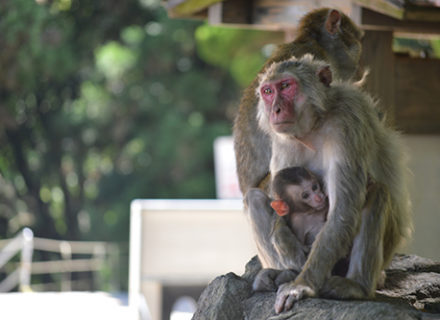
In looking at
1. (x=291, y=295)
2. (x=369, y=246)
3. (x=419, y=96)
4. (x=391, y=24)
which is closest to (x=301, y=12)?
(x=391, y=24)

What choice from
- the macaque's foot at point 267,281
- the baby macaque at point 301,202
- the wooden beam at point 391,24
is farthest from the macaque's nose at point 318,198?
the wooden beam at point 391,24

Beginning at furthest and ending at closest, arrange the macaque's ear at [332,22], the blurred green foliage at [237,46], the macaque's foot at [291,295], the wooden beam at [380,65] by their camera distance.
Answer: the blurred green foliage at [237,46], the wooden beam at [380,65], the macaque's ear at [332,22], the macaque's foot at [291,295]

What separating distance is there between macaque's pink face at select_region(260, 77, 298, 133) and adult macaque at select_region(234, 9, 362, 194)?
906 mm

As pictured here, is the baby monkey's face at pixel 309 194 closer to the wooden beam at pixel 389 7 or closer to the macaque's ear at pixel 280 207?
the macaque's ear at pixel 280 207

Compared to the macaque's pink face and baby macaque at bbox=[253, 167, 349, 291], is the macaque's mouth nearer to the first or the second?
the macaque's pink face

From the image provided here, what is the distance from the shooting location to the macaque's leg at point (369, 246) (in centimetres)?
270

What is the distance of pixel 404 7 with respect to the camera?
4598 millimetres

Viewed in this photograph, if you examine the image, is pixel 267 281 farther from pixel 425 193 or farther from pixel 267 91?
pixel 425 193

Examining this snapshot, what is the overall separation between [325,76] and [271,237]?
74cm

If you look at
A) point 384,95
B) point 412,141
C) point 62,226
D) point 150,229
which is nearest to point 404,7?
point 384,95

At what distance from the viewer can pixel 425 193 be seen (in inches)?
207

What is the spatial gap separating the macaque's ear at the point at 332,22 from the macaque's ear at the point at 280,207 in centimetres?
183

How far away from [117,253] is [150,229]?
7.63 metres

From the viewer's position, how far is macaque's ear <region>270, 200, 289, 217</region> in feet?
9.82
